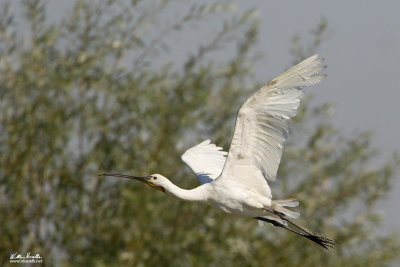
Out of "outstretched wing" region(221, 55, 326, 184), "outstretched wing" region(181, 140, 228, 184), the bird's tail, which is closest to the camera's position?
"outstretched wing" region(221, 55, 326, 184)

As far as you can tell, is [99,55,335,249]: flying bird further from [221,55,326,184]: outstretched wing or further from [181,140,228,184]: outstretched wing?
[181,140,228,184]: outstretched wing

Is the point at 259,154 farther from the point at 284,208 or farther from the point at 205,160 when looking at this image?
the point at 205,160

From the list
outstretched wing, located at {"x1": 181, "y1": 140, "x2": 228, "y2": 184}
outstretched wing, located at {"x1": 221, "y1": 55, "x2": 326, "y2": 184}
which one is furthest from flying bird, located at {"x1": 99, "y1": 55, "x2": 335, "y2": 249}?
outstretched wing, located at {"x1": 181, "y1": 140, "x2": 228, "y2": 184}

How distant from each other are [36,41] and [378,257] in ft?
16.0

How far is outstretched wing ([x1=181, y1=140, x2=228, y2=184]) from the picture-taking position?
10.2 m

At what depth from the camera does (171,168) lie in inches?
481

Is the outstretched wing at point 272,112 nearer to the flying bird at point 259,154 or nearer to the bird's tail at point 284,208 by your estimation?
the flying bird at point 259,154

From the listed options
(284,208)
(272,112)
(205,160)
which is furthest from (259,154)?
(205,160)

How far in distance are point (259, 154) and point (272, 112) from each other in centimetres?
45

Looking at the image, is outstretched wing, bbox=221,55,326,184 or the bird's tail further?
the bird's tail

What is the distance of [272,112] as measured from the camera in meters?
8.67

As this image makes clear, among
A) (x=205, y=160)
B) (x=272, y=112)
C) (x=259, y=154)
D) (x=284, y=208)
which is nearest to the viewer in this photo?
(x=272, y=112)

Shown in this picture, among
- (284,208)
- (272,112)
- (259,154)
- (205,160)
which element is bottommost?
(284,208)

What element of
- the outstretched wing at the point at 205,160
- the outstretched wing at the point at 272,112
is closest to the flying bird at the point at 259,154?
the outstretched wing at the point at 272,112
